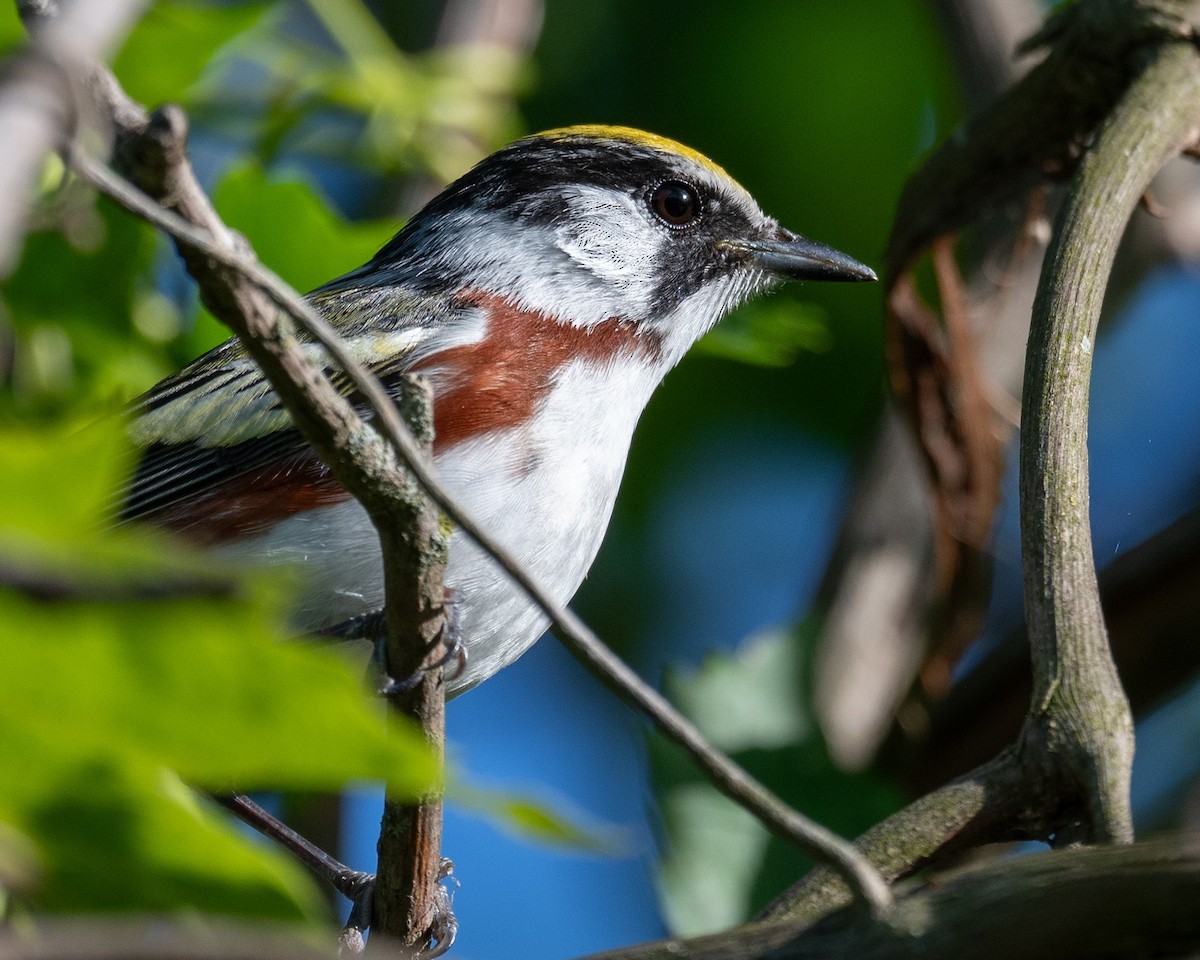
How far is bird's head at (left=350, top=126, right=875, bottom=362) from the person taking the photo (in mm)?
4277

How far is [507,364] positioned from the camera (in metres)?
3.60

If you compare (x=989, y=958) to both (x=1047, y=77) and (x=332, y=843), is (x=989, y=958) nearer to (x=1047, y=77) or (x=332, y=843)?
(x=1047, y=77)

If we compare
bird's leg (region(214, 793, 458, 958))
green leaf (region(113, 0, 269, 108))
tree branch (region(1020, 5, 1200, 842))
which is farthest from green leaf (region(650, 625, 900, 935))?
green leaf (region(113, 0, 269, 108))

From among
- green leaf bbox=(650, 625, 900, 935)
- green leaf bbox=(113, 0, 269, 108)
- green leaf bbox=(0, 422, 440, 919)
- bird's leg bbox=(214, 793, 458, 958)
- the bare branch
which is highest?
green leaf bbox=(113, 0, 269, 108)

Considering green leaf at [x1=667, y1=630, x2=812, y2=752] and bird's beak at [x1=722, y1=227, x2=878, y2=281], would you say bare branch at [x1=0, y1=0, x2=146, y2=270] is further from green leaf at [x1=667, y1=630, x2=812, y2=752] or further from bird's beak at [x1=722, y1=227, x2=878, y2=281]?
green leaf at [x1=667, y1=630, x2=812, y2=752]

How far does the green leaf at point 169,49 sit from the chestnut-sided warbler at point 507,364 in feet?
2.34

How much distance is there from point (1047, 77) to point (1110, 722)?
194 cm

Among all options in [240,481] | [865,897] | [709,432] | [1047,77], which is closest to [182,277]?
[240,481]

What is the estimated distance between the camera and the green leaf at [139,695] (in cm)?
101

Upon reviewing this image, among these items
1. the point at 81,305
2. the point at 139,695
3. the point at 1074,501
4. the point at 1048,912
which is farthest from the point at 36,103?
the point at 81,305

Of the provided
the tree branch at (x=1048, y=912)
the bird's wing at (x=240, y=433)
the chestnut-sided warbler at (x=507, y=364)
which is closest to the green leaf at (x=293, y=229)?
the chestnut-sided warbler at (x=507, y=364)

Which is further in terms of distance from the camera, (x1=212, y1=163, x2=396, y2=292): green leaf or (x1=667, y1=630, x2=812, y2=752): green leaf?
(x1=667, y1=630, x2=812, y2=752): green leaf

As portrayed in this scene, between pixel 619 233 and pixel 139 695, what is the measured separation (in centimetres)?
344

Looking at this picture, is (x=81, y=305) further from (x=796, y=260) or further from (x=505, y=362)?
(x=796, y=260)
